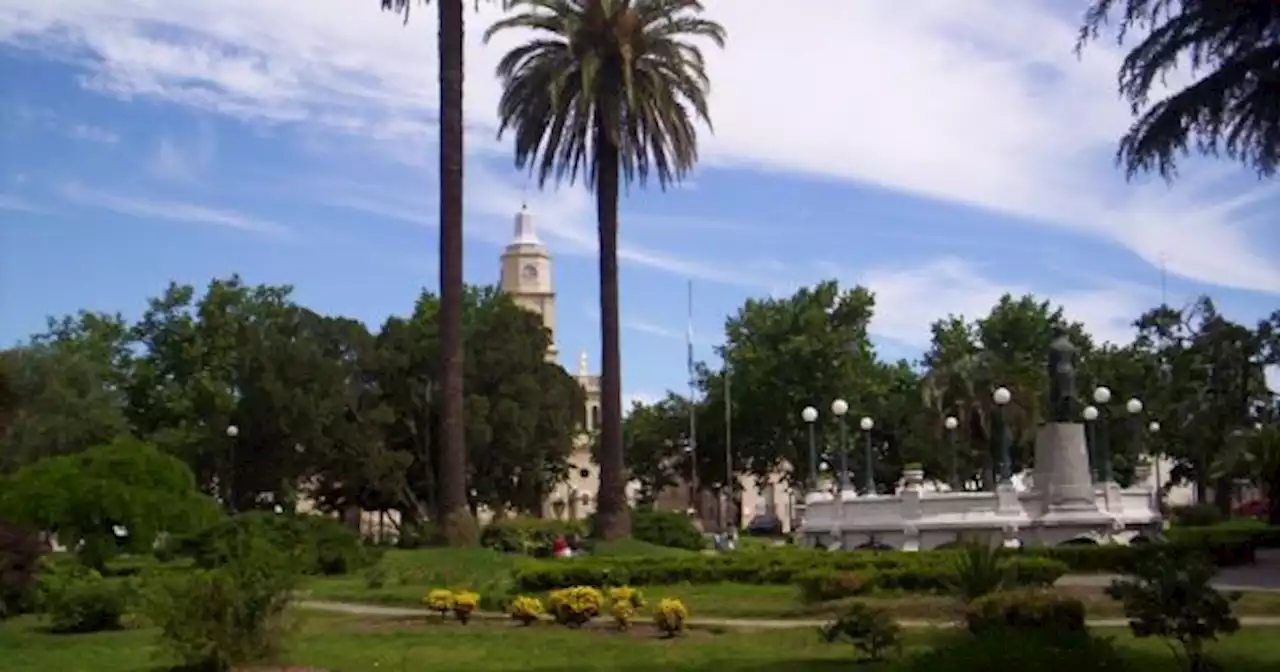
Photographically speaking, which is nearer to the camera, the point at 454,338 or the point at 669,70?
the point at 454,338

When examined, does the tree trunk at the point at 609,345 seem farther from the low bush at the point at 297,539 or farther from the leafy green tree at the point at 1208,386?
the leafy green tree at the point at 1208,386

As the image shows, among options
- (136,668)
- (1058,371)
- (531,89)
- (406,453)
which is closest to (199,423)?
(406,453)

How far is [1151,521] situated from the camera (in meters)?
41.7

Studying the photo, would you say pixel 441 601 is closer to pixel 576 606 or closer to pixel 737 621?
pixel 576 606

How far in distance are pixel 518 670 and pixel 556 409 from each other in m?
52.1

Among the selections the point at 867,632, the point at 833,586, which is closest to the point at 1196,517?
the point at 833,586

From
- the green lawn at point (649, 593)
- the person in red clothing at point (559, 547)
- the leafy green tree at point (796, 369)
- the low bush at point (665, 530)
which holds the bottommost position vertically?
the green lawn at point (649, 593)

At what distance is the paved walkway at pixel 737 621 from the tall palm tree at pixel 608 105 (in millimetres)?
11522

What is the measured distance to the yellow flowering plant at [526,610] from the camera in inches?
890

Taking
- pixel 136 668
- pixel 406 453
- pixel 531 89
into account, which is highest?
pixel 531 89

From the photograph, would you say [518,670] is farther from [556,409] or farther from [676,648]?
[556,409]

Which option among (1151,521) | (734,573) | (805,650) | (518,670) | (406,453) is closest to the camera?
(518,670)

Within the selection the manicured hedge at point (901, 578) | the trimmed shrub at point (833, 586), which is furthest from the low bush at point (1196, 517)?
the trimmed shrub at point (833, 586)

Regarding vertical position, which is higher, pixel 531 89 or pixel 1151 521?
pixel 531 89
